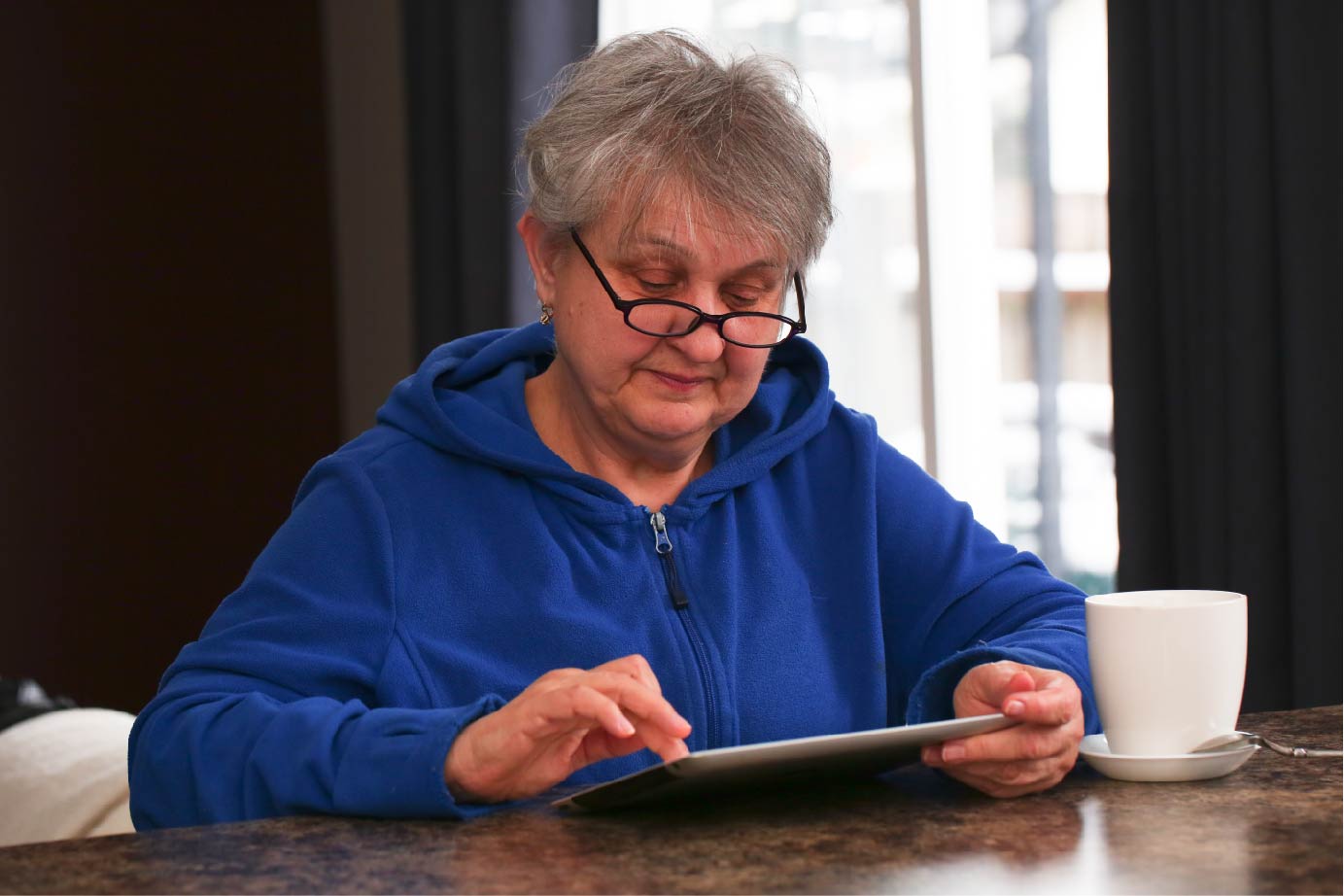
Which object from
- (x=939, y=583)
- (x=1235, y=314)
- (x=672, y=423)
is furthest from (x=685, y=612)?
(x=1235, y=314)

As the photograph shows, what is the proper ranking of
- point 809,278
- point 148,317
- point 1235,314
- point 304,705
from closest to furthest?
1. point 304,705
2. point 809,278
3. point 1235,314
4. point 148,317

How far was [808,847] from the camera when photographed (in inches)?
36.9

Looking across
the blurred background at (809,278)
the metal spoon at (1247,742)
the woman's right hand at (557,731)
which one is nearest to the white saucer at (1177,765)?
the metal spoon at (1247,742)

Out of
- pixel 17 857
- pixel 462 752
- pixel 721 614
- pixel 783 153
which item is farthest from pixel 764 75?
pixel 17 857

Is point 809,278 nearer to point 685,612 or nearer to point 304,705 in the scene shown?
point 685,612

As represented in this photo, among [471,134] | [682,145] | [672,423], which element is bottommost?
[672,423]

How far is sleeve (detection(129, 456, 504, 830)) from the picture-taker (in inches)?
42.2

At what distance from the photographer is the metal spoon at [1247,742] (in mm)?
1104

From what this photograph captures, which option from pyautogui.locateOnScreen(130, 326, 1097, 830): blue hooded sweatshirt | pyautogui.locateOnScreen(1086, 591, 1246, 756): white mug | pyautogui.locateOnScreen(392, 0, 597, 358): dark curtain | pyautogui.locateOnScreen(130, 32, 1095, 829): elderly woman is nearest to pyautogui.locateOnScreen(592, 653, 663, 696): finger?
pyautogui.locateOnScreen(130, 326, 1097, 830): blue hooded sweatshirt

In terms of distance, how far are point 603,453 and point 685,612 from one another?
0.63ft

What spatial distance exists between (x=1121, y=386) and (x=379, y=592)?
4.50 ft

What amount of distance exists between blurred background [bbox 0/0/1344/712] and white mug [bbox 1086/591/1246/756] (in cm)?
85

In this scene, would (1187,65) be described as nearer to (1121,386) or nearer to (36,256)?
(1121,386)

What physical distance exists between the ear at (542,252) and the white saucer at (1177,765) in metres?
0.68
